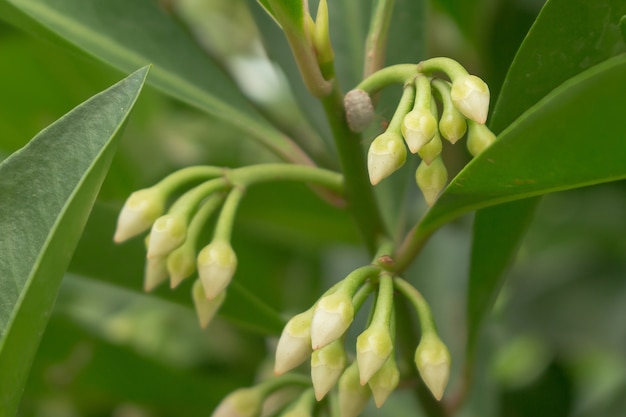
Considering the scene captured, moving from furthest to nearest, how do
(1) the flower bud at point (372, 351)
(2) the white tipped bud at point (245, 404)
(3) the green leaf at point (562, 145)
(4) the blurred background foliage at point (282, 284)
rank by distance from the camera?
(4) the blurred background foliage at point (282, 284)
(2) the white tipped bud at point (245, 404)
(1) the flower bud at point (372, 351)
(3) the green leaf at point (562, 145)

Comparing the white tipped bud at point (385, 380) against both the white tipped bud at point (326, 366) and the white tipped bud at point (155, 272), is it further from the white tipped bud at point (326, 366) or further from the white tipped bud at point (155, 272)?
the white tipped bud at point (155, 272)

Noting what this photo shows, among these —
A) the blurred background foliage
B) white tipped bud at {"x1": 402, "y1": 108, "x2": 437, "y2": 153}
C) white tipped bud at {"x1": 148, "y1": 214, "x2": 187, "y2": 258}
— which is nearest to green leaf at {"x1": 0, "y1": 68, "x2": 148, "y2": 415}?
white tipped bud at {"x1": 148, "y1": 214, "x2": 187, "y2": 258}

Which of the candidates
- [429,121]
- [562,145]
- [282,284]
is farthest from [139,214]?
[282,284]

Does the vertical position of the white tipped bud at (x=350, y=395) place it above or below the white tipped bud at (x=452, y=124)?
below

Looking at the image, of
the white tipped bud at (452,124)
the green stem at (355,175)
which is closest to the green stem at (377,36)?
the green stem at (355,175)

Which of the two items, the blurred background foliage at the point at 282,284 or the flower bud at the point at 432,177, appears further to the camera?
the blurred background foliage at the point at 282,284

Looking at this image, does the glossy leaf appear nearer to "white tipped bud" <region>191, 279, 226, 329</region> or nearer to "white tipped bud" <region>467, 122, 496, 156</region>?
"white tipped bud" <region>467, 122, 496, 156</region>

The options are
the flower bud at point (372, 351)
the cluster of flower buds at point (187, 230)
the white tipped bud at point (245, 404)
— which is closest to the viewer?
the flower bud at point (372, 351)
